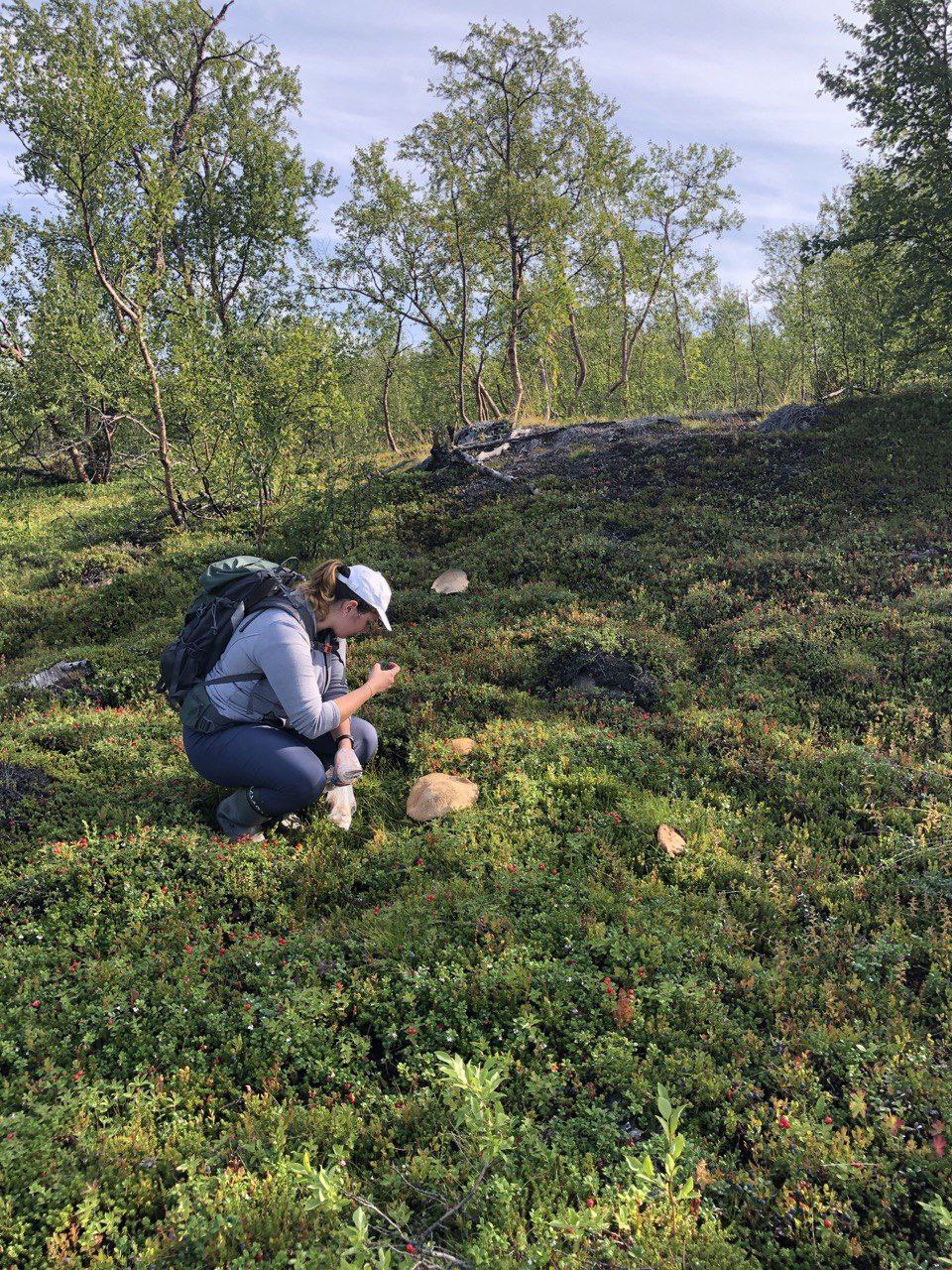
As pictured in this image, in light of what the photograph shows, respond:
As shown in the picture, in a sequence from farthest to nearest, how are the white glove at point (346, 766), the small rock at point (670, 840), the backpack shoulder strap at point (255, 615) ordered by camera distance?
the white glove at point (346, 766) → the small rock at point (670, 840) → the backpack shoulder strap at point (255, 615)

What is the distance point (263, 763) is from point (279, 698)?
60cm

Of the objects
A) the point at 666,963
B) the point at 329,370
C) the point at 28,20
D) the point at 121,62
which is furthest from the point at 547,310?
the point at 666,963

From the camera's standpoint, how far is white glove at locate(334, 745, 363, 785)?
5.99 metres

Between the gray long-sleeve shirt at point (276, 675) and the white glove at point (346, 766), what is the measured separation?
2.21 feet

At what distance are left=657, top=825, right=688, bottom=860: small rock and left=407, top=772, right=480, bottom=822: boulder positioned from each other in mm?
1746

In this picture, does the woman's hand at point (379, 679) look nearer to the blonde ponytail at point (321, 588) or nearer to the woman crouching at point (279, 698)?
the woman crouching at point (279, 698)

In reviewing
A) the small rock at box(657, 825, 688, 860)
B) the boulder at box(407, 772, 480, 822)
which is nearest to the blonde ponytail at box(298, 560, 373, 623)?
the boulder at box(407, 772, 480, 822)

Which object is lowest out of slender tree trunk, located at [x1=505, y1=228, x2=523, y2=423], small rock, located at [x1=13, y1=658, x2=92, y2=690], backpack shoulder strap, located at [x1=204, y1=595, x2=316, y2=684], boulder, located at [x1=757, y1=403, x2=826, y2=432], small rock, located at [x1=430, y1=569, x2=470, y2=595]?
small rock, located at [x1=13, y1=658, x2=92, y2=690]

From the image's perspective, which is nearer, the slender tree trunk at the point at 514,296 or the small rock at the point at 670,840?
the small rock at the point at 670,840

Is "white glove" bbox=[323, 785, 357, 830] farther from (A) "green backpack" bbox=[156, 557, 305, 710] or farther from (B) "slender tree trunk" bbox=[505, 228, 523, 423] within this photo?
(B) "slender tree trunk" bbox=[505, 228, 523, 423]

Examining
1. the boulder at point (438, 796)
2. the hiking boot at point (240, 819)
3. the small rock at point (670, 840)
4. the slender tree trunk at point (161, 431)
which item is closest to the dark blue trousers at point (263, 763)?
the hiking boot at point (240, 819)

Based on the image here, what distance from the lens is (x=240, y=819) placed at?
5.74m

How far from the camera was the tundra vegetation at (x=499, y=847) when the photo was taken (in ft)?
10.4

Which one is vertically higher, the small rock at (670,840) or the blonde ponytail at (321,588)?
the blonde ponytail at (321,588)
